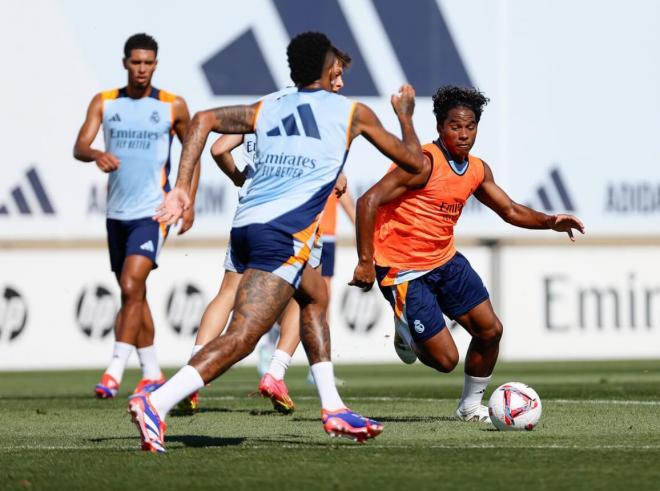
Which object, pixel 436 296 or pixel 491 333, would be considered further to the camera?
pixel 436 296

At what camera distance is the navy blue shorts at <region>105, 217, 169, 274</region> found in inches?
460

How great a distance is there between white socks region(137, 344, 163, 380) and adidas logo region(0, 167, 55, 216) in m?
7.70

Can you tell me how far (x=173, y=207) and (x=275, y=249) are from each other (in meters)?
0.66

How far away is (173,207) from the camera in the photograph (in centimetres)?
754

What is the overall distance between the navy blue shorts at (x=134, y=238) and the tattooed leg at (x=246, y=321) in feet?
12.4

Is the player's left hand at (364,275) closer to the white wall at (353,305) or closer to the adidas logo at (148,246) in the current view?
the adidas logo at (148,246)

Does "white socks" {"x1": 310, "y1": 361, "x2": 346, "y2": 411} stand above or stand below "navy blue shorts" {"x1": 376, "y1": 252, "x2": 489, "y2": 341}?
below

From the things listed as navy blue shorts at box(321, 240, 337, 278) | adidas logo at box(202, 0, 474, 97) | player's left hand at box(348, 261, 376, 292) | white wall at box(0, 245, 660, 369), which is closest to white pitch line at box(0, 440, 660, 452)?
player's left hand at box(348, 261, 376, 292)

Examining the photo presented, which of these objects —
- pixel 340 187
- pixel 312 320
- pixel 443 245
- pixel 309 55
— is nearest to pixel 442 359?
pixel 443 245

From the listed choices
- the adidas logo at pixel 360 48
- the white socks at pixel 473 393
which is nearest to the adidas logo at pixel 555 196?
the adidas logo at pixel 360 48

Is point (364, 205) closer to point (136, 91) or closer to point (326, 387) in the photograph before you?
point (326, 387)

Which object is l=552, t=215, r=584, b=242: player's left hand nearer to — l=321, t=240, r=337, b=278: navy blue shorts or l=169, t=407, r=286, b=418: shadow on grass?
l=169, t=407, r=286, b=418: shadow on grass

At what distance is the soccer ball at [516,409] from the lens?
29.6ft

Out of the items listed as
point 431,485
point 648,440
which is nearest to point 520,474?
point 431,485
